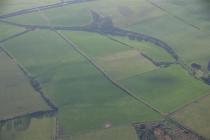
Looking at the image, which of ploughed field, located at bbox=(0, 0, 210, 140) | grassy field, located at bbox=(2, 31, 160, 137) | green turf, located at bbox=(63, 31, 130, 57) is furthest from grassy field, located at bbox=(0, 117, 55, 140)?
green turf, located at bbox=(63, 31, 130, 57)

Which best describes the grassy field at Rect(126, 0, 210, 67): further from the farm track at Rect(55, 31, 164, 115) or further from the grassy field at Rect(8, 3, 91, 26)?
the farm track at Rect(55, 31, 164, 115)

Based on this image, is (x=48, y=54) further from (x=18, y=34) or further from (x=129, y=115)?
(x=129, y=115)

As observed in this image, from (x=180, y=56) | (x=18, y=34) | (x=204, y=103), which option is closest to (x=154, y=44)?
(x=180, y=56)

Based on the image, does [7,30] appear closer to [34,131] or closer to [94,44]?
[94,44]

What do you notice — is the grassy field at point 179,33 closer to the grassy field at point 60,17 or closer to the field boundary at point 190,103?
the field boundary at point 190,103

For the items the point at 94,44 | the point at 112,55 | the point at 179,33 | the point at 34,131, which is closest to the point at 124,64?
the point at 112,55

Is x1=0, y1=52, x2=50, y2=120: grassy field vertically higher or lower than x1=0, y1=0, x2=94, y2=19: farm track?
lower
